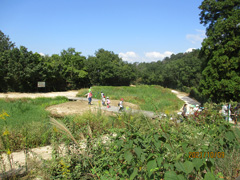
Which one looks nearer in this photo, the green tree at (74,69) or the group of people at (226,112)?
the group of people at (226,112)

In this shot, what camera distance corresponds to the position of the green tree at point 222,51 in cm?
1445

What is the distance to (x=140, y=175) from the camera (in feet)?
6.11

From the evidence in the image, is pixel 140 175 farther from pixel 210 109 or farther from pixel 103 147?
pixel 210 109

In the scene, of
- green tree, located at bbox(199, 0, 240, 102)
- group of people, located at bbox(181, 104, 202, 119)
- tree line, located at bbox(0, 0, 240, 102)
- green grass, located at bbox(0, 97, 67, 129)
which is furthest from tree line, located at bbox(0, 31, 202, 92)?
group of people, located at bbox(181, 104, 202, 119)

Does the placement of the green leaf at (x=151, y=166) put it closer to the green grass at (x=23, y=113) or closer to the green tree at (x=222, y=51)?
the green grass at (x=23, y=113)

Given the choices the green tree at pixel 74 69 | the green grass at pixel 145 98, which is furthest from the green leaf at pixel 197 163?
the green tree at pixel 74 69


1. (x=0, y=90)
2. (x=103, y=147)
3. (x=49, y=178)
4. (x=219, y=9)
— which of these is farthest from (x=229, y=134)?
(x=0, y=90)

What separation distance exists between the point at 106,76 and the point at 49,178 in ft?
142

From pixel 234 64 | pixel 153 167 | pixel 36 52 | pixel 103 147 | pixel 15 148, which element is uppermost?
pixel 36 52

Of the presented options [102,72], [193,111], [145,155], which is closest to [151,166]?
[145,155]

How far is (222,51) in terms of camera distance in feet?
49.2

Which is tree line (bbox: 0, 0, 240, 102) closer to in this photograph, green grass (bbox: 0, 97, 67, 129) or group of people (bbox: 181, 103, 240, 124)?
group of people (bbox: 181, 103, 240, 124)

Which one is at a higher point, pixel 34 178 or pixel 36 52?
pixel 36 52

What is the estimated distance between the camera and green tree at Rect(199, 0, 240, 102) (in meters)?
14.5
